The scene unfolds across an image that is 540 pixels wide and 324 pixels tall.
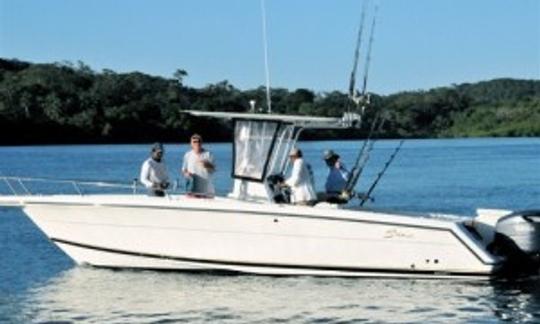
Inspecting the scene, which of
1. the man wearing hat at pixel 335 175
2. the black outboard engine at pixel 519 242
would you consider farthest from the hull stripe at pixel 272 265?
the man wearing hat at pixel 335 175

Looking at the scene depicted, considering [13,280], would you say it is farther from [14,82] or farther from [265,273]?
[14,82]

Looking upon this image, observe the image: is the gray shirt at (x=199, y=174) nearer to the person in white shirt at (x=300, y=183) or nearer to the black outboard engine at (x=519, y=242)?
the person in white shirt at (x=300, y=183)

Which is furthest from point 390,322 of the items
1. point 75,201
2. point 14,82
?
→ point 14,82

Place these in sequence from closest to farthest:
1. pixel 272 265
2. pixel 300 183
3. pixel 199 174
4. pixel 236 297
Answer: pixel 236 297
pixel 272 265
pixel 300 183
pixel 199 174

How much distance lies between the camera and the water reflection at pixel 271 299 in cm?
1460

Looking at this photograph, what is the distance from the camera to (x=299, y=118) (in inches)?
680

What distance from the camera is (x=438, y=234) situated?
52.9 feet

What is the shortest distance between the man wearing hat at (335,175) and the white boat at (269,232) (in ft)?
1.64

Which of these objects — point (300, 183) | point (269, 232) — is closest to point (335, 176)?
point (300, 183)

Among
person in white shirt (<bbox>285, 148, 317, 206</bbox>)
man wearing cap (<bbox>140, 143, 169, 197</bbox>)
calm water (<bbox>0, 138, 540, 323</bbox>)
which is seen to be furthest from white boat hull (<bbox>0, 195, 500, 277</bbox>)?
person in white shirt (<bbox>285, 148, 317, 206</bbox>)

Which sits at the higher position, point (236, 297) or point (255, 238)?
point (255, 238)

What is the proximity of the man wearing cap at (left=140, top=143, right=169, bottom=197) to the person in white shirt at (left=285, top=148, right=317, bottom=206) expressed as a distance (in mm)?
2054

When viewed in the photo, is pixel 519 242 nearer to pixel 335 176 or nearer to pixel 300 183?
pixel 335 176

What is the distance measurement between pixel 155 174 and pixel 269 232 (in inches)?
91.5
